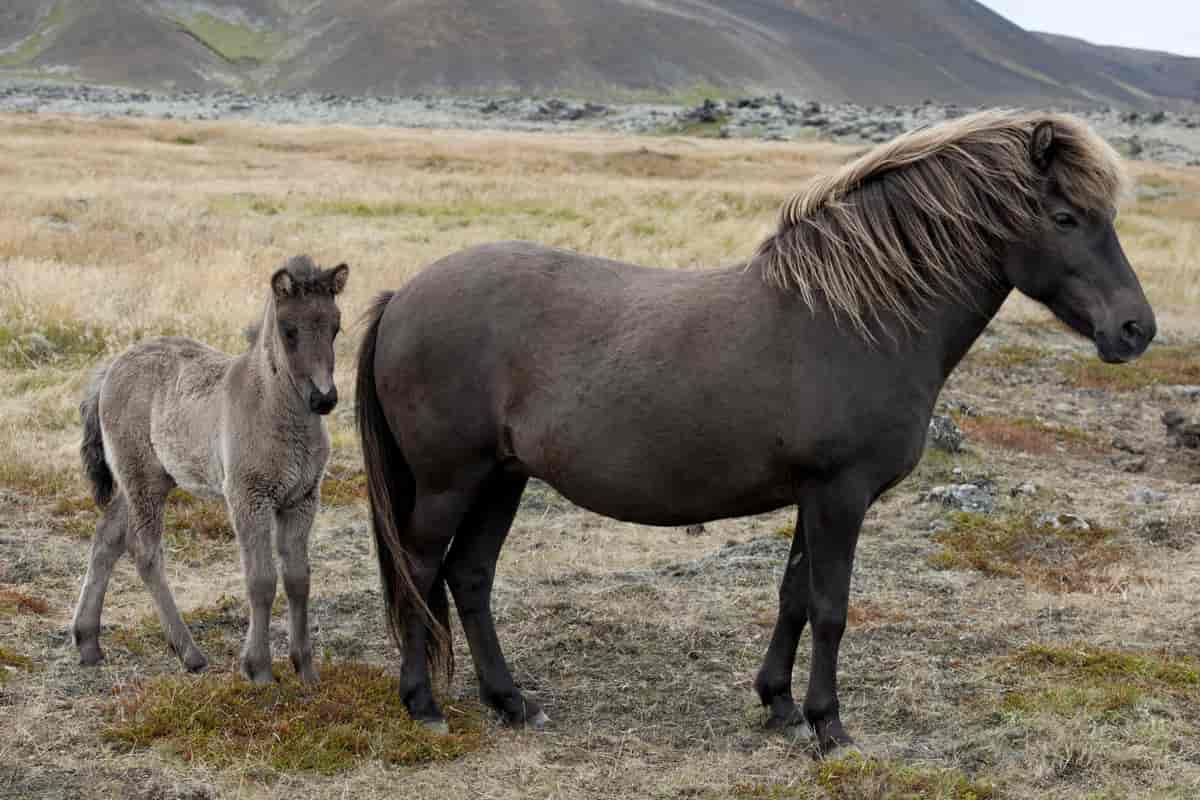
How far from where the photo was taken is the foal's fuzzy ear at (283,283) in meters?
5.87

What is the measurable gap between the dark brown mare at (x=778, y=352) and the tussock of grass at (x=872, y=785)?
0.37 m

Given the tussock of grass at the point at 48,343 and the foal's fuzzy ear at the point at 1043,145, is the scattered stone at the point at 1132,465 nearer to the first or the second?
the foal's fuzzy ear at the point at 1043,145

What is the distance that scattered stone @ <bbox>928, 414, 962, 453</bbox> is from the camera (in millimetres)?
11711

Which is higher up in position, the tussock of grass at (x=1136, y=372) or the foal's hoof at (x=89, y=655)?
the tussock of grass at (x=1136, y=372)

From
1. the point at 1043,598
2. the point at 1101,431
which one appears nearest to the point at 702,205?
the point at 1101,431

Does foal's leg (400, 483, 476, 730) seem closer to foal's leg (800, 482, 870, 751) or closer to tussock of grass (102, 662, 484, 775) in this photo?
tussock of grass (102, 662, 484, 775)

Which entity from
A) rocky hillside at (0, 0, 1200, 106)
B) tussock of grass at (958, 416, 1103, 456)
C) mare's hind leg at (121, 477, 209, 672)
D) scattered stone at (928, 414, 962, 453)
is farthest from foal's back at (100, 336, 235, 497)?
rocky hillside at (0, 0, 1200, 106)

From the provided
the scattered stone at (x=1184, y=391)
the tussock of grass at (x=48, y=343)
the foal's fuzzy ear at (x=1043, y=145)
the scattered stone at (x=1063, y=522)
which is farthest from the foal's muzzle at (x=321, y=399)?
the scattered stone at (x=1184, y=391)

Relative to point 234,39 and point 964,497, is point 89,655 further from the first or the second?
point 234,39

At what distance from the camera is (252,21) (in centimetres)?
18112

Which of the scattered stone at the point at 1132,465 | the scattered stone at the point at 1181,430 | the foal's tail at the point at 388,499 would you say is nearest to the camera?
the foal's tail at the point at 388,499

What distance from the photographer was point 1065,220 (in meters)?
5.75

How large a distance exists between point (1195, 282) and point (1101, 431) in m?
11.3

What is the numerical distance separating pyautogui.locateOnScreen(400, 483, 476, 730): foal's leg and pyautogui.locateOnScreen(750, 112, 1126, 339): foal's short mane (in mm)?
1997
